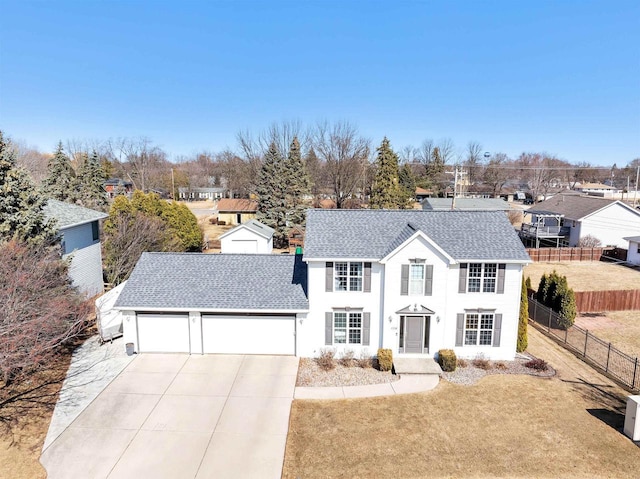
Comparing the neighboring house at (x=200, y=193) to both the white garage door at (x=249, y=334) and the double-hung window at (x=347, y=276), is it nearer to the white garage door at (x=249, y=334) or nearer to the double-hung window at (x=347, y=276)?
the white garage door at (x=249, y=334)

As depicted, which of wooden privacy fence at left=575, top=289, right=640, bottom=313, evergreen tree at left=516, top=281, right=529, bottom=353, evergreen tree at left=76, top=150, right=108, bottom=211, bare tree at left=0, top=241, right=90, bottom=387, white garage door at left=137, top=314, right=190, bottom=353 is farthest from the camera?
evergreen tree at left=76, top=150, right=108, bottom=211

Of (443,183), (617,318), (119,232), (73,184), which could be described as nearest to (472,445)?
(617,318)

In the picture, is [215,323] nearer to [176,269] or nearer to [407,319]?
[176,269]

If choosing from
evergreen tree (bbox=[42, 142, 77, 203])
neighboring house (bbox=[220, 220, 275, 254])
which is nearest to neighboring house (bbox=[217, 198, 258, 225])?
evergreen tree (bbox=[42, 142, 77, 203])

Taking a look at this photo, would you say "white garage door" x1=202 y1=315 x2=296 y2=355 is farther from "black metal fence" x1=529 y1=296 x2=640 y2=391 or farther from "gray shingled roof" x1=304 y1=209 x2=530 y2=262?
"black metal fence" x1=529 y1=296 x2=640 y2=391

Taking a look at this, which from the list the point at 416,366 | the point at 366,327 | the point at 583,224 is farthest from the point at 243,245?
the point at 583,224

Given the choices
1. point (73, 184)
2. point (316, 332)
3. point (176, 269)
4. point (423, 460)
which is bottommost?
point (423, 460)
